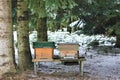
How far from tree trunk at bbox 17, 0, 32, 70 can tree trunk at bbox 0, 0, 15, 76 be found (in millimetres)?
1107

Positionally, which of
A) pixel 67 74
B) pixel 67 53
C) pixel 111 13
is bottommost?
pixel 67 74

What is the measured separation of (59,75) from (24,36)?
1.42m

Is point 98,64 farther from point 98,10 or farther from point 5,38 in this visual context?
point 5,38

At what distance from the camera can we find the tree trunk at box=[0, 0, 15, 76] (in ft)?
21.6

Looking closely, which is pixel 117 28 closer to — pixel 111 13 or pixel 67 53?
pixel 111 13

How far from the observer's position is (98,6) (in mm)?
10391

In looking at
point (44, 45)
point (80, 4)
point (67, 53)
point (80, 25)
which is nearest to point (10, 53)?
point (44, 45)

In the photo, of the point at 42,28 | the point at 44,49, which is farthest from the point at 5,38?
the point at 42,28

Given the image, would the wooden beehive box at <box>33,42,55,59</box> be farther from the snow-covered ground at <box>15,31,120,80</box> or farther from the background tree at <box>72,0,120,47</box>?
the background tree at <box>72,0,120,47</box>

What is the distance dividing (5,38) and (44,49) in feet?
3.04

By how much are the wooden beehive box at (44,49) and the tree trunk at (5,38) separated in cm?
60

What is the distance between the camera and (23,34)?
26.0 ft

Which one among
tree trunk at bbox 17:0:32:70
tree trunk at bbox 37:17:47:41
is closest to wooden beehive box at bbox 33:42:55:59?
tree trunk at bbox 17:0:32:70

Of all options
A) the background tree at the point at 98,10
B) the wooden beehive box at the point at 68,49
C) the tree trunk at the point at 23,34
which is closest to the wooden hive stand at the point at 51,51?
the wooden beehive box at the point at 68,49
